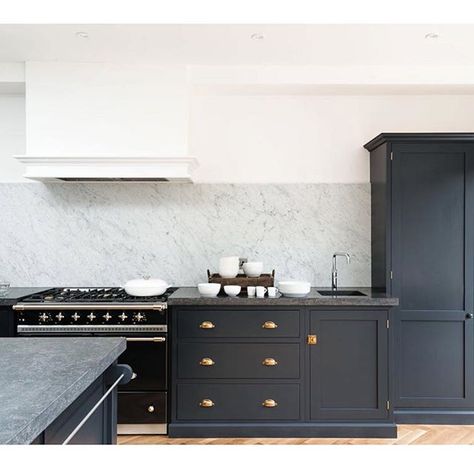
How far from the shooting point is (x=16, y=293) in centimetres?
340

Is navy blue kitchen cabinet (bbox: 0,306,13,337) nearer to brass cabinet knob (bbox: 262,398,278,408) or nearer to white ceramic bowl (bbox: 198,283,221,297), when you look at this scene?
white ceramic bowl (bbox: 198,283,221,297)

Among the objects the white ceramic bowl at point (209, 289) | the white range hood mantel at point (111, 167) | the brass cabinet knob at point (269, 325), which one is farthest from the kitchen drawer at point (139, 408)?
the white range hood mantel at point (111, 167)

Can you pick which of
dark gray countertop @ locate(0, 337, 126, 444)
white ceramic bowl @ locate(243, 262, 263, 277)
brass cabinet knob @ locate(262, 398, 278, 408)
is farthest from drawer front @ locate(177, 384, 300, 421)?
dark gray countertop @ locate(0, 337, 126, 444)

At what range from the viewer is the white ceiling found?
9.43 feet

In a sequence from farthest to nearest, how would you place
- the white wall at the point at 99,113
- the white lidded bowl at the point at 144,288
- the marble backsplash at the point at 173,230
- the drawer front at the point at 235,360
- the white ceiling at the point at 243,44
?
the marble backsplash at the point at 173,230 → the white wall at the point at 99,113 → the white lidded bowl at the point at 144,288 → the drawer front at the point at 235,360 → the white ceiling at the point at 243,44

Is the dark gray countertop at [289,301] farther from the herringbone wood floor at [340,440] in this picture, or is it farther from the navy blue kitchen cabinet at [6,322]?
the navy blue kitchen cabinet at [6,322]

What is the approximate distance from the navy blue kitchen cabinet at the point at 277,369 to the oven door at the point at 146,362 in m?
0.09

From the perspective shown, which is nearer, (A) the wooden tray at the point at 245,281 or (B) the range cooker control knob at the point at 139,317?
(B) the range cooker control knob at the point at 139,317

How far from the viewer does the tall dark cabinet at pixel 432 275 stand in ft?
10.8

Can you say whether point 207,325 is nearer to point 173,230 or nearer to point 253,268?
point 253,268

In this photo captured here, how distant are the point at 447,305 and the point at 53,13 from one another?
10.5 feet

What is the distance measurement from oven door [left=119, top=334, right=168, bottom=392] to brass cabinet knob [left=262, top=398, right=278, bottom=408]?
0.69m

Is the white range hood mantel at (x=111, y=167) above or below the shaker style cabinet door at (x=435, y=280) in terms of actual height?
above

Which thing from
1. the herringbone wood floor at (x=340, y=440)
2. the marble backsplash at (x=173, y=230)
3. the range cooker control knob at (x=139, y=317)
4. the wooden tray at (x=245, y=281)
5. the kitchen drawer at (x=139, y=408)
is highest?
the marble backsplash at (x=173, y=230)
